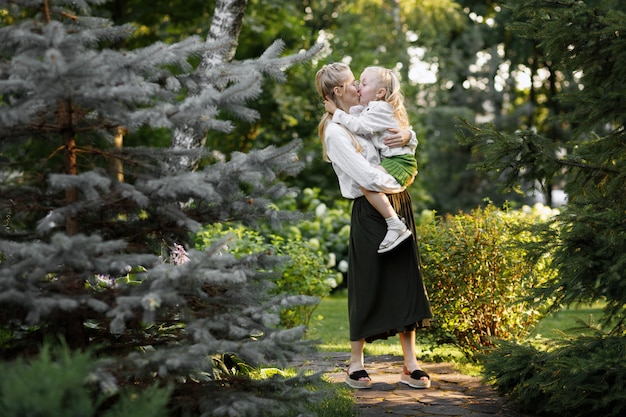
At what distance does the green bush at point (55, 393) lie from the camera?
8.30 ft

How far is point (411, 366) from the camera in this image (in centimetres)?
522

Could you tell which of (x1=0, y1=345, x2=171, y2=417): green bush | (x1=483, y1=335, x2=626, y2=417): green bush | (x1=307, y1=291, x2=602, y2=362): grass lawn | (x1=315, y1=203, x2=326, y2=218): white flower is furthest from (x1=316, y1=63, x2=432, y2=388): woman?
(x1=315, y1=203, x2=326, y2=218): white flower

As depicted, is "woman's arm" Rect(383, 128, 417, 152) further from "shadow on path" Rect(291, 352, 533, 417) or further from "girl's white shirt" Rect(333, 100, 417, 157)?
"shadow on path" Rect(291, 352, 533, 417)

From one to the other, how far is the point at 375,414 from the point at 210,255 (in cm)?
189

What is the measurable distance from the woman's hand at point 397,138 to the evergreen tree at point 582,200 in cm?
50

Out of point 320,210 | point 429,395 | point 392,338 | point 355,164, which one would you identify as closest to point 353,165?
point 355,164

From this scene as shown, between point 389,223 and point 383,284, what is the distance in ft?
1.41

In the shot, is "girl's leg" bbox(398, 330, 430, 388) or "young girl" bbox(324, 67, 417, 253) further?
"girl's leg" bbox(398, 330, 430, 388)

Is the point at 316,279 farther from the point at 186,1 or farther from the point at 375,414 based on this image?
the point at 186,1

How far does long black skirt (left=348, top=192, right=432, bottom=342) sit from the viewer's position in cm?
504

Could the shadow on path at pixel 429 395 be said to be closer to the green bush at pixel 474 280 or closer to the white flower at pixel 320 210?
the green bush at pixel 474 280

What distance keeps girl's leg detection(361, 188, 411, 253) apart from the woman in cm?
7

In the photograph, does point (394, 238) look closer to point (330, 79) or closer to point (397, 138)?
point (397, 138)

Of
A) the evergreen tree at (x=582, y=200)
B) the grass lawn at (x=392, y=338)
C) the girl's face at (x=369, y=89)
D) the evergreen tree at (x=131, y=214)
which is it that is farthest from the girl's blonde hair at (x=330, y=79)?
the grass lawn at (x=392, y=338)
